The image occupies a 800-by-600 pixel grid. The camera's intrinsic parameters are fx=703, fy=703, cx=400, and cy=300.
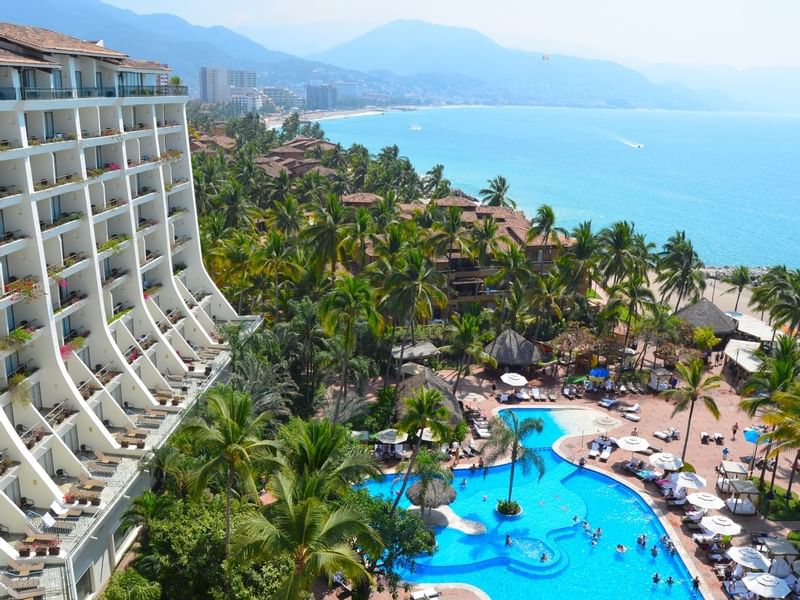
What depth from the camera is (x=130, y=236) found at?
38.1m

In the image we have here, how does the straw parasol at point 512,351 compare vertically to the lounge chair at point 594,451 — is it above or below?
above

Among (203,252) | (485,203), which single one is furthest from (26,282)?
A: (485,203)

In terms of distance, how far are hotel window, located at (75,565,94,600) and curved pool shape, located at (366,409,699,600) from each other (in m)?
12.9

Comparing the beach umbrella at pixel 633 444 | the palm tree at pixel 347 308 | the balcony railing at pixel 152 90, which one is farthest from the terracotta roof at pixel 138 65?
the beach umbrella at pixel 633 444

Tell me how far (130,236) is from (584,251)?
111 ft

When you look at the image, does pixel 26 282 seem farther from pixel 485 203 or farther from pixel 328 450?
pixel 485 203

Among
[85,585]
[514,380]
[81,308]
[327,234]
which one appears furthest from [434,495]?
[327,234]

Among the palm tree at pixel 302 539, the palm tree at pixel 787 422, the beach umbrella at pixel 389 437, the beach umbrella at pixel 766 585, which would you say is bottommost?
the beach umbrella at pixel 389 437

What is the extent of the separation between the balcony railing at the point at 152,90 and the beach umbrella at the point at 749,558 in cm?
3722

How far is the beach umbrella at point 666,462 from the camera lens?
38344 millimetres

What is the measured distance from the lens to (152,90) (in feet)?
133

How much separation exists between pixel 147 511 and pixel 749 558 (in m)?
25.3

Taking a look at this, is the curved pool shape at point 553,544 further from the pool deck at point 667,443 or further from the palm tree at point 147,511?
the palm tree at point 147,511

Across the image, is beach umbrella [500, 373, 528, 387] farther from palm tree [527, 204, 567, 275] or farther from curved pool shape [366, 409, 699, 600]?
palm tree [527, 204, 567, 275]
